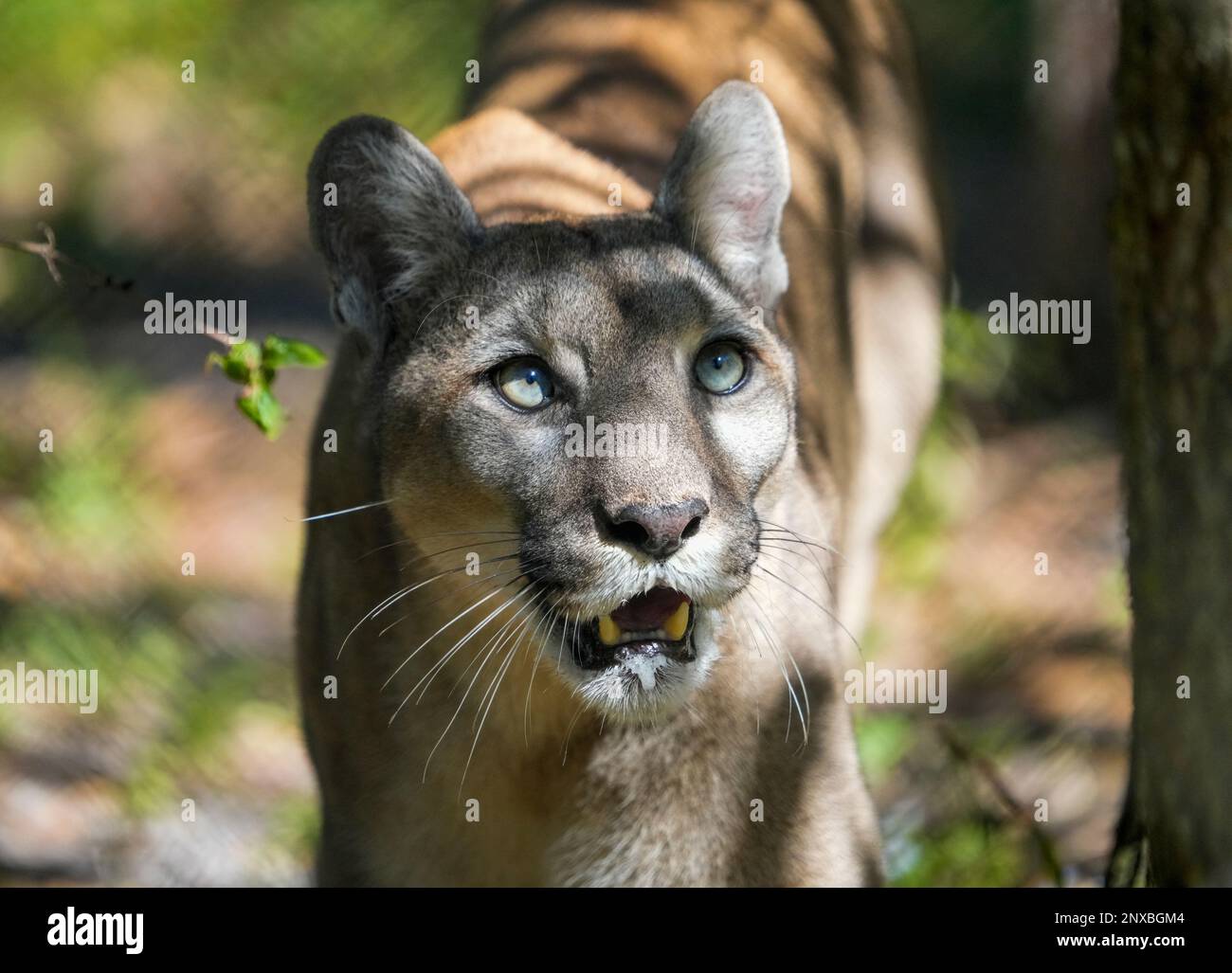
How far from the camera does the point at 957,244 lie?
7082 millimetres

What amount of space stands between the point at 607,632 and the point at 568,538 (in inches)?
10.0

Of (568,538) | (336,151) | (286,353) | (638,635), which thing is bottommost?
(638,635)

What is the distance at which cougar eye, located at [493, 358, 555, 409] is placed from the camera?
9.37 feet

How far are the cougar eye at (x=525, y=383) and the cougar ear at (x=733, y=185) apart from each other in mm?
495

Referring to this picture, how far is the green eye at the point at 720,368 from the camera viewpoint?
295 centimetres

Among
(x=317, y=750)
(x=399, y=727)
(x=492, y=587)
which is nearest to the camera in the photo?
(x=492, y=587)

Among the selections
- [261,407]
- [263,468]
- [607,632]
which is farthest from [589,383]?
[263,468]

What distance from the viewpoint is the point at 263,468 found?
5867 millimetres

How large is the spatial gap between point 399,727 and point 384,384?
709mm

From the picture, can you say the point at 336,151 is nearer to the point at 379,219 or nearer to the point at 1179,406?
the point at 379,219

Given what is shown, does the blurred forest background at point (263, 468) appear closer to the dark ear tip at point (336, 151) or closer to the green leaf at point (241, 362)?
the dark ear tip at point (336, 151)

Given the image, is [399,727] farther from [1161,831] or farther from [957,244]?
[957,244]
